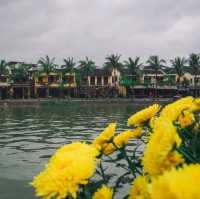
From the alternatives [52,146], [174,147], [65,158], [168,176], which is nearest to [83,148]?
[65,158]

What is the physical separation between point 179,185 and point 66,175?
408 mm

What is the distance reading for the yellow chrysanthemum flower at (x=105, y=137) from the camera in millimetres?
1439

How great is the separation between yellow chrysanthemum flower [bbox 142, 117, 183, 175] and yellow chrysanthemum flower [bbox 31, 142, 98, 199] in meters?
0.15

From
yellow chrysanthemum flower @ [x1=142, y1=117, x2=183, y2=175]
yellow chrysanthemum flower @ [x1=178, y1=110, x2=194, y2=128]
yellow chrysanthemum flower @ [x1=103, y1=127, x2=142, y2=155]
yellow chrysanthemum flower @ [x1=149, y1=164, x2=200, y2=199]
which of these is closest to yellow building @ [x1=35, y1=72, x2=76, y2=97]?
yellow chrysanthemum flower @ [x1=103, y1=127, x2=142, y2=155]

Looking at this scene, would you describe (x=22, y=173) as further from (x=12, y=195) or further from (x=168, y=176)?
(x=168, y=176)

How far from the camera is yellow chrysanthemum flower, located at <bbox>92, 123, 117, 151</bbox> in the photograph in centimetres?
144

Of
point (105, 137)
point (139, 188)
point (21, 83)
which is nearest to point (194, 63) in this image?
point (21, 83)

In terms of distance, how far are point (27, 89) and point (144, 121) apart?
83.5 m

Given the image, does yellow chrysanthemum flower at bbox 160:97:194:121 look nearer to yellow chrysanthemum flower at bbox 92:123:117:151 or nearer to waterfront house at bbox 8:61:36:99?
yellow chrysanthemum flower at bbox 92:123:117:151

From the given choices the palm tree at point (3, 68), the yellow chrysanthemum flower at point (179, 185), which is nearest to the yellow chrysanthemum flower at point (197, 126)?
the yellow chrysanthemum flower at point (179, 185)

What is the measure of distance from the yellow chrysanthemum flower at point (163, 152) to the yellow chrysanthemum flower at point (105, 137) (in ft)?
1.34

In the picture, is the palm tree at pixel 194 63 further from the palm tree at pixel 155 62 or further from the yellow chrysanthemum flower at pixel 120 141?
the yellow chrysanthemum flower at pixel 120 141

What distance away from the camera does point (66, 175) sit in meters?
1.06

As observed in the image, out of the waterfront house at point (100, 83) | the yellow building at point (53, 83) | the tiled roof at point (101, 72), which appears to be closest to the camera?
the yellow building at point (53, 83)
